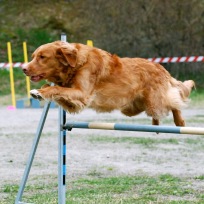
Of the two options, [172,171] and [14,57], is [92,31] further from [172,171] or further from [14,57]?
[172,171]

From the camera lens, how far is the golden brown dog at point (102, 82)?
5.73m

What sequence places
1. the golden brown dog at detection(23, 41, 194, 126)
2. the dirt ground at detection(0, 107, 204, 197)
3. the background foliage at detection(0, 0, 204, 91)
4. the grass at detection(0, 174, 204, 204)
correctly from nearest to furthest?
1. the golden brown dog at detection(23, 41, 194, 126)
2. the grass at detection(0, 174, 204, 204)
3. the dirt ground at detection(0, 107, 204, 197)
4. the background foliage at detection(0, 0, 204, 91)

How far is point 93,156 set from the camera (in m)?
9.82

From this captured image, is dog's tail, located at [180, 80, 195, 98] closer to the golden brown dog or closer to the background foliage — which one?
the golden brown dog

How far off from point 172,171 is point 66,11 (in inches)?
734

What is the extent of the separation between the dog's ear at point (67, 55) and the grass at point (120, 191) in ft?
5.28

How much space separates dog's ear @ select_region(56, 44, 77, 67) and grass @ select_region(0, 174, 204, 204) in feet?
5.28

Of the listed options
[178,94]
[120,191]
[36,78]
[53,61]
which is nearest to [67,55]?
[53,61]

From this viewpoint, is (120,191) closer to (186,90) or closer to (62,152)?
(186,90)

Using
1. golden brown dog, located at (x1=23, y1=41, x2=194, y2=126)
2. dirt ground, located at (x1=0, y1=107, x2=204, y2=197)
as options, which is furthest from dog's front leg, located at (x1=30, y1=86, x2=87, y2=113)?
dirt ground, located at (x1=0, y1=107, x2=204, y2=197)

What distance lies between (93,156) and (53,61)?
416 centimetres

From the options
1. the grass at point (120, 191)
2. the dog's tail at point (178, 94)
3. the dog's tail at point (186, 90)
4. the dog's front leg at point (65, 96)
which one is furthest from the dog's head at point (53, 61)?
the grass at point (120, 191)

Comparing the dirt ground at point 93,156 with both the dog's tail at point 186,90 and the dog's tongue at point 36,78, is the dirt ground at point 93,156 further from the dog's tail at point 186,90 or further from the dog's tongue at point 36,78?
the dog's tongue at point 36,78

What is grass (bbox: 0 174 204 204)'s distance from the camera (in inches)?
266
